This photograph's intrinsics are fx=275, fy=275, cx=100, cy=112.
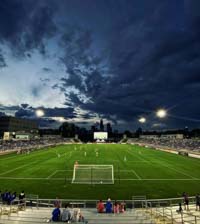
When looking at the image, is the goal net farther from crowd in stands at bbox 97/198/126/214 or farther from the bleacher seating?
the bleacher seating

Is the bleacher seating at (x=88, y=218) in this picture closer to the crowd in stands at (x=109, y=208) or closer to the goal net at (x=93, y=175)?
the crowd in stands at (x=109, y=208)

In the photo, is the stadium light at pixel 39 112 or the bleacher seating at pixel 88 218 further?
the stadium light at pixel 39 112

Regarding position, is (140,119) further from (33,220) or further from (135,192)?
(33,220)

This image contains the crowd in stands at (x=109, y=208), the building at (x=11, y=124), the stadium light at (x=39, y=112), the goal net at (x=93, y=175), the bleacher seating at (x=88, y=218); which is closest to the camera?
the bleacher seating at (x=88, y=218)

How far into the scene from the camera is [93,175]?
43750 mm

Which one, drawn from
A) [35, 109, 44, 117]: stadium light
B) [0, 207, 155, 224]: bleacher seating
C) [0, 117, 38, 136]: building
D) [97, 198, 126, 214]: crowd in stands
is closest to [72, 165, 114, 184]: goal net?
[97, 198, 126, 214]: crowd in stands

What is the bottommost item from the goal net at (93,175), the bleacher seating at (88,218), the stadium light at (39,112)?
the bleacher seating at (88,218)

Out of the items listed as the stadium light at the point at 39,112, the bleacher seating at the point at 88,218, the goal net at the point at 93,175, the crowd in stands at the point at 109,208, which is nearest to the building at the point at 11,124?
the stadium light at the point at 39,112

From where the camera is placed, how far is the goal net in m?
39.0

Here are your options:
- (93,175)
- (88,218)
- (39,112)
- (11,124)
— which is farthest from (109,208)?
(11,124)

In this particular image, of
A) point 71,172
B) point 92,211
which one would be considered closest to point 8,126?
point 71,172

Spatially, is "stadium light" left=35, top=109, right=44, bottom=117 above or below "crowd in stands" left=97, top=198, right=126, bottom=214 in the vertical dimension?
above

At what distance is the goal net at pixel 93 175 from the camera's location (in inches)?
1534

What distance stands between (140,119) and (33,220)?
116 meters
